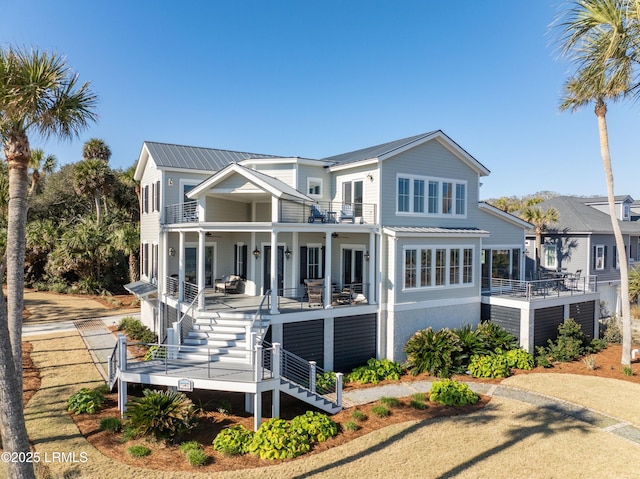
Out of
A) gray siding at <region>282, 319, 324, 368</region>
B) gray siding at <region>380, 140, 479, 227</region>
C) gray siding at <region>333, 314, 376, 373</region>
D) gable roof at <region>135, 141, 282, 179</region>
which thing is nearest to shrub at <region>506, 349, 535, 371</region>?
gray siding at <region>333, 314, 376, 373</region>

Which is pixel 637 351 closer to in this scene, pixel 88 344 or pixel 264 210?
pixel 264 210

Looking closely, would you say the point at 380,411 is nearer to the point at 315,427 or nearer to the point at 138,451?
the point at 315,427

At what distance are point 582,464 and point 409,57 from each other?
21485mm

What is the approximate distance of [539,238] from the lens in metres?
28.0

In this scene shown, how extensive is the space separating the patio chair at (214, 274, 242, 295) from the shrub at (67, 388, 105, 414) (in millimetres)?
7499

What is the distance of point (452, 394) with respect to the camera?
13414 millimetres

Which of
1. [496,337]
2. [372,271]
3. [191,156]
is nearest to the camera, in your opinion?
[372,271]

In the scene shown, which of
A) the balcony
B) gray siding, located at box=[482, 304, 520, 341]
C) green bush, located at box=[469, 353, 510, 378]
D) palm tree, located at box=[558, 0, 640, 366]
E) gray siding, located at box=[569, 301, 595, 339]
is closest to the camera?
palm tree, located at box=[558, 0, 640, 366]

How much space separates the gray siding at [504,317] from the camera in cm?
1834

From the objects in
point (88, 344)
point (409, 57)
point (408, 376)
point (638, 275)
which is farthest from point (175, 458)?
point (638, 275)

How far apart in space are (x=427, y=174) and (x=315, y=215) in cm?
532

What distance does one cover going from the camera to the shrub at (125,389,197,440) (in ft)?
34.5

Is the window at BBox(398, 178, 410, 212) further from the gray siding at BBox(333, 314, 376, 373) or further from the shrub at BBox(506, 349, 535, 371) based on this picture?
the shrub at BBox(506, 349, 535, 371)

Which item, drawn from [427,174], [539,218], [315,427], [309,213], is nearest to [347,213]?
[309,213]
